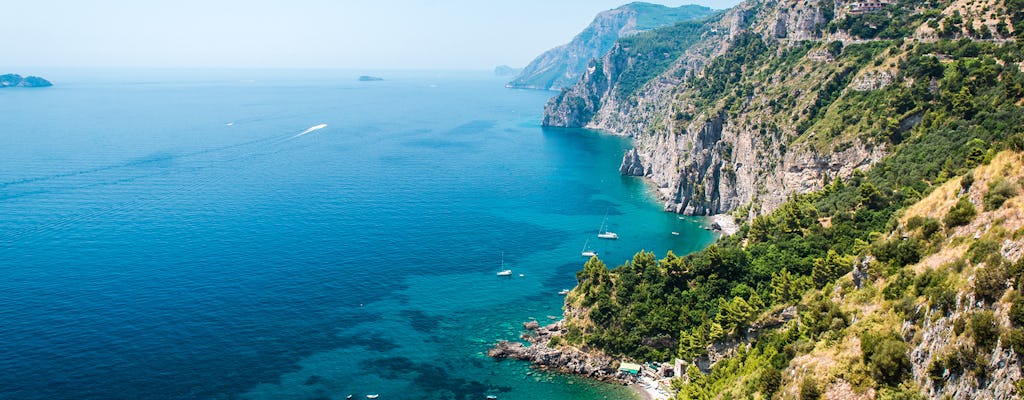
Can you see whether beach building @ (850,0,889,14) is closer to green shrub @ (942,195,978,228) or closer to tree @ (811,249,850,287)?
tree @ (811,249,850,287)

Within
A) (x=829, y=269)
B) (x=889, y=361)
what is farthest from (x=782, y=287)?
(x=889, y=361)

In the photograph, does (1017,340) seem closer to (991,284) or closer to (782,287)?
(991,284)

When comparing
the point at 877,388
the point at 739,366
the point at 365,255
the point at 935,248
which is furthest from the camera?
the point at 365,255

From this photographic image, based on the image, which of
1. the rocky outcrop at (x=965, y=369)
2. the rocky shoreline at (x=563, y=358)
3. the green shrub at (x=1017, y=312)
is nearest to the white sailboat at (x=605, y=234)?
the rocky shoreline at (x=563, y=358)

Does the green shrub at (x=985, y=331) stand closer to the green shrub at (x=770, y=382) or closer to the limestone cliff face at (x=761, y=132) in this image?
the green shrub at (x=770, y=382)

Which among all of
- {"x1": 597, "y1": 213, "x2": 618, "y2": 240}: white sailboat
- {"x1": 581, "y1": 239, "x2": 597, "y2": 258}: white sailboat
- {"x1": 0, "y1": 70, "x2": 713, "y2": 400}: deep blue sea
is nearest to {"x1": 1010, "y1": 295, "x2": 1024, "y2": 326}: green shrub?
{"x1": 0, "y1": 70, "x2": 713, "y2": 400}: deep blue sea

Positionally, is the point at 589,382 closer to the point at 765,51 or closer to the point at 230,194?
the point at 230,194

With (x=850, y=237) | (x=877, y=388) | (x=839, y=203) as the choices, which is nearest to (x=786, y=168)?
(x=839, y=203)
